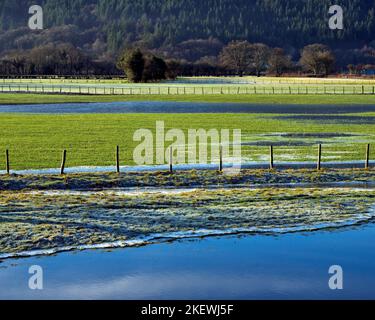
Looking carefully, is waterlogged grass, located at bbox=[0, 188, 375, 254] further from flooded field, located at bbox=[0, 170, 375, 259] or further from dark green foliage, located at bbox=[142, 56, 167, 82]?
dark green foliage, located at bbox=[142, 56, 167, 82]

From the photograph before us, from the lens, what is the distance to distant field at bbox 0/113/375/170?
44688 millimetres

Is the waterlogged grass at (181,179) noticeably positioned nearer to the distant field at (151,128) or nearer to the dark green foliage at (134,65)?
the distant field at (151,128)

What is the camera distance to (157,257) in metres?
23.1

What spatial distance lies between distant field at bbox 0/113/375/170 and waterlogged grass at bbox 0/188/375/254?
33.4 ft

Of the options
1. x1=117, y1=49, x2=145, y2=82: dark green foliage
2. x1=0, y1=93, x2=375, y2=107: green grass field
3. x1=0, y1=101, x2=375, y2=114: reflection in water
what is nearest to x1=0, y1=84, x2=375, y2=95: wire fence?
x1=0, y1=93, x2=375, y2=107: green grass field

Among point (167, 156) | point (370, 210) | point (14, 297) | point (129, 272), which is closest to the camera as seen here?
point (14, 297)

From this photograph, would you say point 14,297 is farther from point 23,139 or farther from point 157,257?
point 23,139

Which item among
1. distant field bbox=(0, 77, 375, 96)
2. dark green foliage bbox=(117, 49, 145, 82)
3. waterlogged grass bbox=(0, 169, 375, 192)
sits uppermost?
dark green foliage bbox=(117, 49, 145, 82)

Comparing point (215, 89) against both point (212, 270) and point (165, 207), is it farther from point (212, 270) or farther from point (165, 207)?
point (212, 270)

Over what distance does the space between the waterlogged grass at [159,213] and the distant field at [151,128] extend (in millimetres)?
10167

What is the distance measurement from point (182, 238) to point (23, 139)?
31.5 meters

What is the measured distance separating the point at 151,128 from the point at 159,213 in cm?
3488
